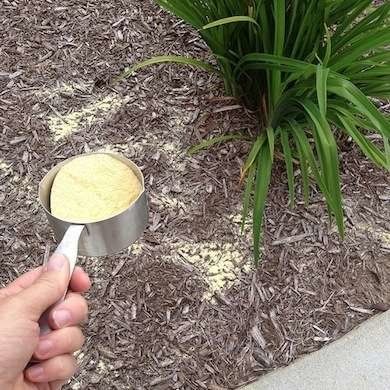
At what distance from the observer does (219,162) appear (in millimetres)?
1977

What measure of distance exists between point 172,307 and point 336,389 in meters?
0.45

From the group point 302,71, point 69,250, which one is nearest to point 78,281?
point 69,250

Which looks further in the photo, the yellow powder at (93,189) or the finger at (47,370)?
the yellow powder at (93,189)

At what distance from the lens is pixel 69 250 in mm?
1275

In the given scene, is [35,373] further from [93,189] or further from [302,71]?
[302,71]

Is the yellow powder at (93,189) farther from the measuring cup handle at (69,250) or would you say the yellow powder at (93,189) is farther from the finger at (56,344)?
the finger at (56,344)

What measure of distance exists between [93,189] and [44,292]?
420mm

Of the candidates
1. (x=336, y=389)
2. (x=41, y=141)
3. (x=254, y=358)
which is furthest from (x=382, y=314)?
(x=41, y=141)

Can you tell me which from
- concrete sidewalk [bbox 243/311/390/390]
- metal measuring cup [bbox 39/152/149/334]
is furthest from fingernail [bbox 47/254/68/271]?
concrete sidewalk [bbox 243/311/390/390]

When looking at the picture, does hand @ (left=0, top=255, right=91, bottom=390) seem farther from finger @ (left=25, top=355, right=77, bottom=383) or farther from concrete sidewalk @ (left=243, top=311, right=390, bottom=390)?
concrete sidewalk @ (left=243, top=311, right=390, bottom=390)

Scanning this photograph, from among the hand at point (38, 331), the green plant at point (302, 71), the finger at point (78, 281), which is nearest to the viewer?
the hand at point (38, 331)

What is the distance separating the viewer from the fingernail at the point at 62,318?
1204 mm

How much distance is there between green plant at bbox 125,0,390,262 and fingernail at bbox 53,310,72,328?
587mm

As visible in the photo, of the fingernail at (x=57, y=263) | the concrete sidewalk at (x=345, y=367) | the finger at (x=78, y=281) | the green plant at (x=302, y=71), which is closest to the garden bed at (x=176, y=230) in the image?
the concrete sidewalk at (x=345, y=367)
